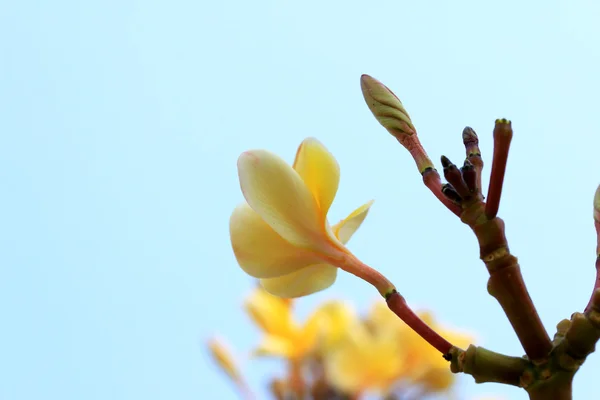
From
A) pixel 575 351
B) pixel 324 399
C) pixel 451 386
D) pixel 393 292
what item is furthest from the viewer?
pixel 451 386

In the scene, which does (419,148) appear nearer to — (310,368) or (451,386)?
(310,368)

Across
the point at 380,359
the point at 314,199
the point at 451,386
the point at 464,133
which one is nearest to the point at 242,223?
the point at 314,199

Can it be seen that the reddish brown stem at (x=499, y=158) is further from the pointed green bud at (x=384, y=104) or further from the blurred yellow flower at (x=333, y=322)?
the blurred yellow flower at (x=333, y=322)

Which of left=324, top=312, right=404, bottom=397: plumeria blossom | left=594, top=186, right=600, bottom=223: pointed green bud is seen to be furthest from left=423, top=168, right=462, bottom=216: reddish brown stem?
left=324, top=312, right=404, bottom=397: plumeria blossom

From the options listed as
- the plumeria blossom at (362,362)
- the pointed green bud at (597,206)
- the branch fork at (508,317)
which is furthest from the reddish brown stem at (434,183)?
the plumeria blossom at (362,362)

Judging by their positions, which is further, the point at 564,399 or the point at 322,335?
the point at 322,335
